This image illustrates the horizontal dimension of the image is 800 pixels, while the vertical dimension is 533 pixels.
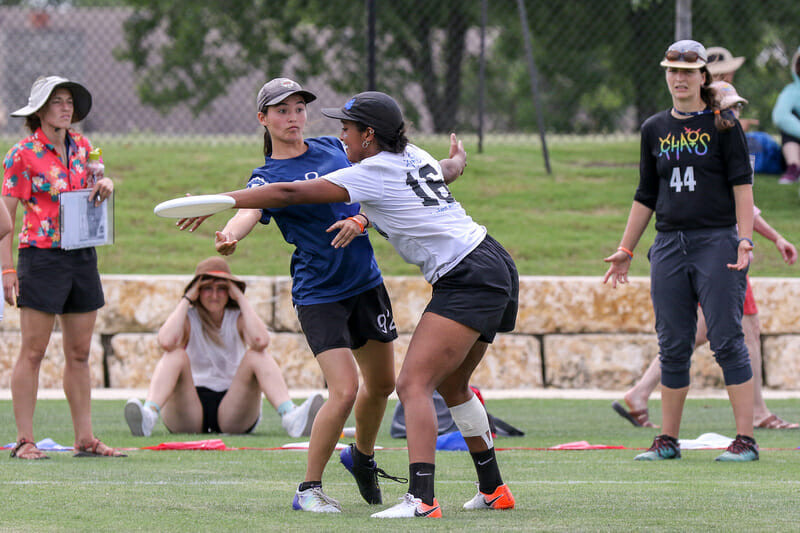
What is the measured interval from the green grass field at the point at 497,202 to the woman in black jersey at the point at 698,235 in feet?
15.4

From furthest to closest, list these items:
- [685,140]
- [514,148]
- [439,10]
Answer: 1. [514,148]
2. [439,10]
3. [685,140]

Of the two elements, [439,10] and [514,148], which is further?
[514,148]

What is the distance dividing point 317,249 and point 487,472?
3.79 ft

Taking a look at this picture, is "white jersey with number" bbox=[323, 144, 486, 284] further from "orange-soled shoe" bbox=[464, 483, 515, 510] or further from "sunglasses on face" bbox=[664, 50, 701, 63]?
"sunglasses on face" bbox=[664, 50, 701, 63]

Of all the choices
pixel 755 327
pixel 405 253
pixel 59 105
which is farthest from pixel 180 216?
pixel 755 327

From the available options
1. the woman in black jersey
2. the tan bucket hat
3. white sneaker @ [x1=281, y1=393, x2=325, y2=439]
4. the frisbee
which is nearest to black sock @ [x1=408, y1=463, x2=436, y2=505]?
the frisbee

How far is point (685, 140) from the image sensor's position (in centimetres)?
654

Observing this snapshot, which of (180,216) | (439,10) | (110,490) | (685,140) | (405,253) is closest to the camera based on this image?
(180,216)

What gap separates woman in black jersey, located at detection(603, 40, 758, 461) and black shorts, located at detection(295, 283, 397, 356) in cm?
203

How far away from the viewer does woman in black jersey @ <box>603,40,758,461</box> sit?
647cm

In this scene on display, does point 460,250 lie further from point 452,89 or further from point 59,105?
point 452,89

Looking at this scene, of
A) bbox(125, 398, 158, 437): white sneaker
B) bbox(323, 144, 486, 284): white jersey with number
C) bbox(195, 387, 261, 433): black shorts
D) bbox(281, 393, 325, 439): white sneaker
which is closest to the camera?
bbox(323, 144, 486, 284): white jersey with number

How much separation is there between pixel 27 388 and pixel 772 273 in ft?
23.9

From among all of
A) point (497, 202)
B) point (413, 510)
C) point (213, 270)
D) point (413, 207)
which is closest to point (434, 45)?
point (497, 202)
